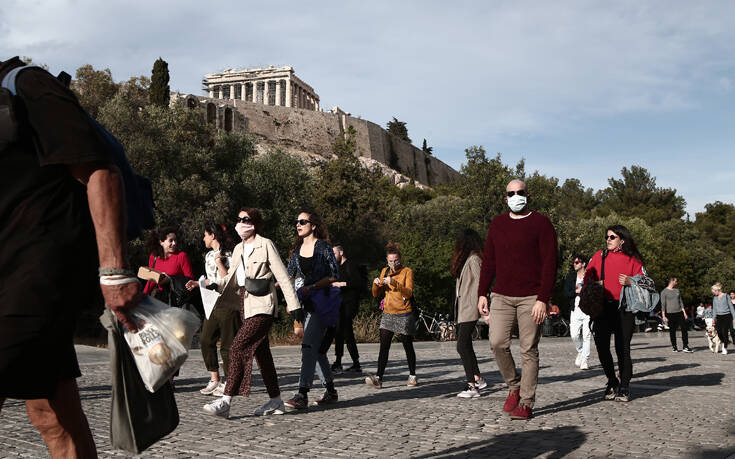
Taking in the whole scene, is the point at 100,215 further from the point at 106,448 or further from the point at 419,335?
the point at 419,335

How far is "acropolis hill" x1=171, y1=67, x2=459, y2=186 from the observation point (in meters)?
93.7

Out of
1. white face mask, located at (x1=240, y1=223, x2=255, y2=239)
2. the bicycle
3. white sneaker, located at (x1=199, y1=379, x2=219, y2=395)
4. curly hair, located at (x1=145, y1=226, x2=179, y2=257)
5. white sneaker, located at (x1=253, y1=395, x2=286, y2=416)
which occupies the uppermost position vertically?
curly hair, located at (x1=145, y1=226, x2=179, y2=257)

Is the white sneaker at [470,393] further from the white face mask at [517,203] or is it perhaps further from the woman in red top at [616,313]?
the white face mask at [517,203]

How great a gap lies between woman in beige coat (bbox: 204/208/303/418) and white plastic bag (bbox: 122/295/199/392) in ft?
12.6

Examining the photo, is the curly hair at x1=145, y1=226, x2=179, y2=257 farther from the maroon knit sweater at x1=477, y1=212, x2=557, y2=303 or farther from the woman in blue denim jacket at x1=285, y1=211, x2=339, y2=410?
the maroon knit sweater at x1=477, y1=212, x2=557, y2=303

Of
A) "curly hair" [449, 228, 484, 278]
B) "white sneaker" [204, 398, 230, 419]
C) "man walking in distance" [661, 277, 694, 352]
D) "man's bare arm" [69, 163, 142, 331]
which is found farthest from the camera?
"man walking in distance" [661, 277, 694, 352]

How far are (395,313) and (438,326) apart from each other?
16.5 metres

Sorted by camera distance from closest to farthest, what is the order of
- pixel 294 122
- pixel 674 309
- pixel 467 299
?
1. pixel 467 299
2. pixel 674 309
3. pixel 294 122

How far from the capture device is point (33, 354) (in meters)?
2.29

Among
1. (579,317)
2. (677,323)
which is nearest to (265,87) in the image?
(677,323)

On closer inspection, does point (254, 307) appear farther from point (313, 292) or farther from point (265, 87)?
point (265, 87)

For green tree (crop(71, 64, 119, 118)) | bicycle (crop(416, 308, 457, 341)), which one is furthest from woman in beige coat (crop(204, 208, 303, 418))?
green tree (crop(71, 64, 119, 118))

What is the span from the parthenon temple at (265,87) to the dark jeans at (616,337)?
121 meters

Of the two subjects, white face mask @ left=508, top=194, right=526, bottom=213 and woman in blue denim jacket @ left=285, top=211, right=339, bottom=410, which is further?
woman in blue denim jacket @ left=285, top=211, right=339, bottom=410
